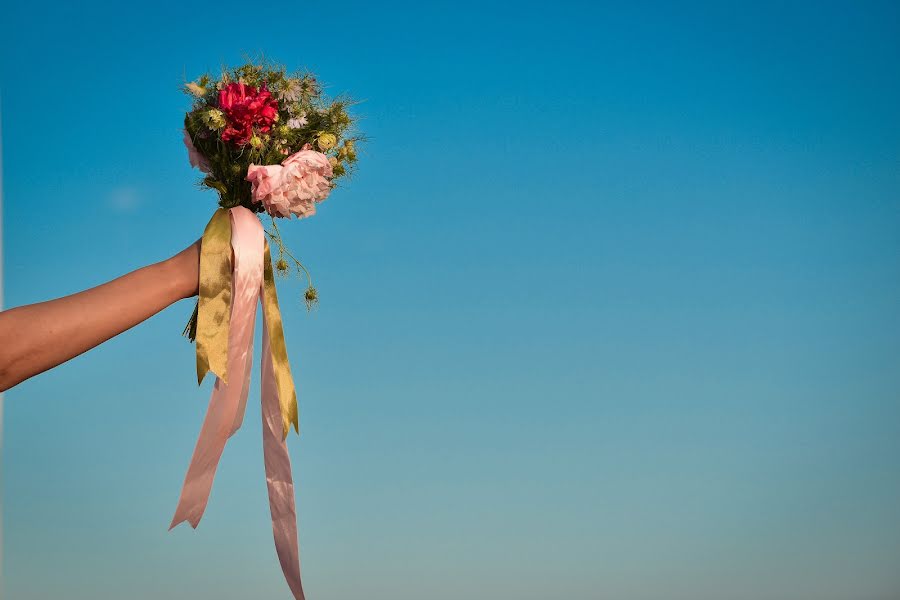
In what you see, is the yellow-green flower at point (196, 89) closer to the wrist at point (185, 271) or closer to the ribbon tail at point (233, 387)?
the ribbon tail at point (233, 387)

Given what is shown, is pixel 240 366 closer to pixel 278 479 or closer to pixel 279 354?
pixel 279 354

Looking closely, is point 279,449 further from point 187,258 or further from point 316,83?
point 316,83

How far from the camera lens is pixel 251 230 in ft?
14.7

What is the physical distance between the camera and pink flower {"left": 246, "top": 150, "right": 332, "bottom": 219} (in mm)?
4477

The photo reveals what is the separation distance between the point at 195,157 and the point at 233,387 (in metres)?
1.19

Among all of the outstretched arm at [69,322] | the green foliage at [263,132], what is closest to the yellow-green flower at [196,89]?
the green foliage at [263,132]

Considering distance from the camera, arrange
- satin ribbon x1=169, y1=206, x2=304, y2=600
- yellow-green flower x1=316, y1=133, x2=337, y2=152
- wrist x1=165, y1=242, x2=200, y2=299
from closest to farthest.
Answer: wrist x1=165, y1=242, x2=200, y2=299
satin ribbon x1=169, y1=206, x2=304, y2=600
yellow-green flower x1=316, y1=133, x2=337, y2=152

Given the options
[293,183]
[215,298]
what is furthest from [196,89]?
[215,298]

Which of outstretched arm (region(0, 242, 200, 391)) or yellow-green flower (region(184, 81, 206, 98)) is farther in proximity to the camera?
yellow-green flower (region(184, 81, 206, 98))

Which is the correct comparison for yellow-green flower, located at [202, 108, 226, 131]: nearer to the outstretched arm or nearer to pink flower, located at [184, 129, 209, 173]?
pink flower, located at [184, 129, 209, 173]

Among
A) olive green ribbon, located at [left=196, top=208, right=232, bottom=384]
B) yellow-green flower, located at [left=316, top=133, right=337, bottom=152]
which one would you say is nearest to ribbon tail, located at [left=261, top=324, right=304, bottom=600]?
olive green ribbon, located at [left=196, top=208, right=232, bottom=384]

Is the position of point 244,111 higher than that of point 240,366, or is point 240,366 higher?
point 244,111

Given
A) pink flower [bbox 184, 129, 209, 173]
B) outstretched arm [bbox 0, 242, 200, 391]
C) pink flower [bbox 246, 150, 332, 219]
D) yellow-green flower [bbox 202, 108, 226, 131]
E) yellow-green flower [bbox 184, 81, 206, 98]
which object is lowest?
outstretched arm [bbox 0, 242, 200, 391]

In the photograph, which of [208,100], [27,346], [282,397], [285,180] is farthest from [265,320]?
[27,346]
